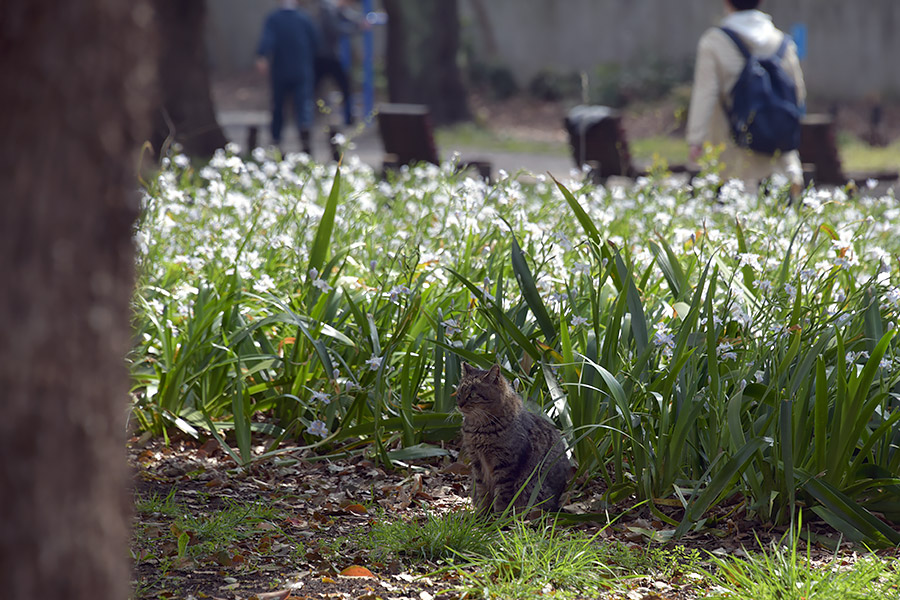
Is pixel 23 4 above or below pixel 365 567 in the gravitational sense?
above

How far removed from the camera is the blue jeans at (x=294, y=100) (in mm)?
16203

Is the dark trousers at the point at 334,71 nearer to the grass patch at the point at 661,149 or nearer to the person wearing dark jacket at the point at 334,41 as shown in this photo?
the person wearing dark jacket at the point at 334,41

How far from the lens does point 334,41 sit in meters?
20.3

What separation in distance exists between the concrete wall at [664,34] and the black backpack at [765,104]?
59.2 feet

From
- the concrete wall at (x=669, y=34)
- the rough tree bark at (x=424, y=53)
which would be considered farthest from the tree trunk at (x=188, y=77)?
the concrete wall at (x=669, y=34)

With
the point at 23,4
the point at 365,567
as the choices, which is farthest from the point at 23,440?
the point at 365,567

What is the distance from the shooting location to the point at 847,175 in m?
9.95

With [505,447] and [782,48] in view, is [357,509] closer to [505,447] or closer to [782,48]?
[505,447]

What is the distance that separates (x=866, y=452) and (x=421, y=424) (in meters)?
1.63

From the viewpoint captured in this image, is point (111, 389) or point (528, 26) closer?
point (111, 389)

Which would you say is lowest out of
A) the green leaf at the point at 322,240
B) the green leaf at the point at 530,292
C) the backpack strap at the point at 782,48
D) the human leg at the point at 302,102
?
the green leaf at the point at 530,292

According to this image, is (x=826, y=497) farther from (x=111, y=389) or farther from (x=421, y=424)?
(x=111, y=389)

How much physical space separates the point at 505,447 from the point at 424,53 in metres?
17.0

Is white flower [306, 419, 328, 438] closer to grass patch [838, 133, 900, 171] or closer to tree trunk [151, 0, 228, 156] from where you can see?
tree trunk [151, 0, 228, 156]
